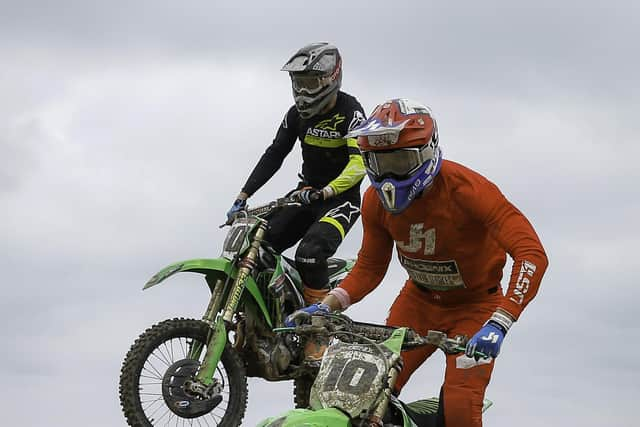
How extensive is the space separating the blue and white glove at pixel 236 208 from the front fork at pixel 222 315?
0.58 metres

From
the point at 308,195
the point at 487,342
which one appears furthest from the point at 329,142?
the point at 487,342

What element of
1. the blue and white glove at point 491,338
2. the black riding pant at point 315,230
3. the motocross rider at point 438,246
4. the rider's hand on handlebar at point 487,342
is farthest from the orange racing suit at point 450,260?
the black riding pant at point 315,230

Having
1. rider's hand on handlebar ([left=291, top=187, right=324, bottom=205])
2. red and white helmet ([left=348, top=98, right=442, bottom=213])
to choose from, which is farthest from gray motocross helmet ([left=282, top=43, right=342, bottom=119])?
red and white helmet ([left=348, top=98, right=442, bottom=213])

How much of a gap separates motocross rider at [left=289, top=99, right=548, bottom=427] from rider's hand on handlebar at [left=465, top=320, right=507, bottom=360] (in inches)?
5.8

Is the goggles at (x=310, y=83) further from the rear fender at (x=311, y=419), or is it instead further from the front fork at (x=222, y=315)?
the rear fender at (x=311, y=419)

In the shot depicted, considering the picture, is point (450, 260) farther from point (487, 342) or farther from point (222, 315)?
point (222, 315)

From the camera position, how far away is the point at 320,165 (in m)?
13.3

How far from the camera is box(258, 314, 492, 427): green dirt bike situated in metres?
Result: 6.95

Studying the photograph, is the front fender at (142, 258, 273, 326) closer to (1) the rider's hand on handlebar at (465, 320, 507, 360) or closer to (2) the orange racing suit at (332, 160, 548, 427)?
(2) the orange racing suit at (332, 160, 548, 427)

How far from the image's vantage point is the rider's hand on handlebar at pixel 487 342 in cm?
730

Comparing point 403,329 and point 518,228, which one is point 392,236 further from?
point 403,329

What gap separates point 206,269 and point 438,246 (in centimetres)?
428

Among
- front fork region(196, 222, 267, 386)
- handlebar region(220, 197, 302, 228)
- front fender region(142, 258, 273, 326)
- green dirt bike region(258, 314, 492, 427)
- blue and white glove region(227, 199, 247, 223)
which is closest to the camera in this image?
green dirt bike region(258, 314, 492, 427)

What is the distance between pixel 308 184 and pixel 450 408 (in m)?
5.59
